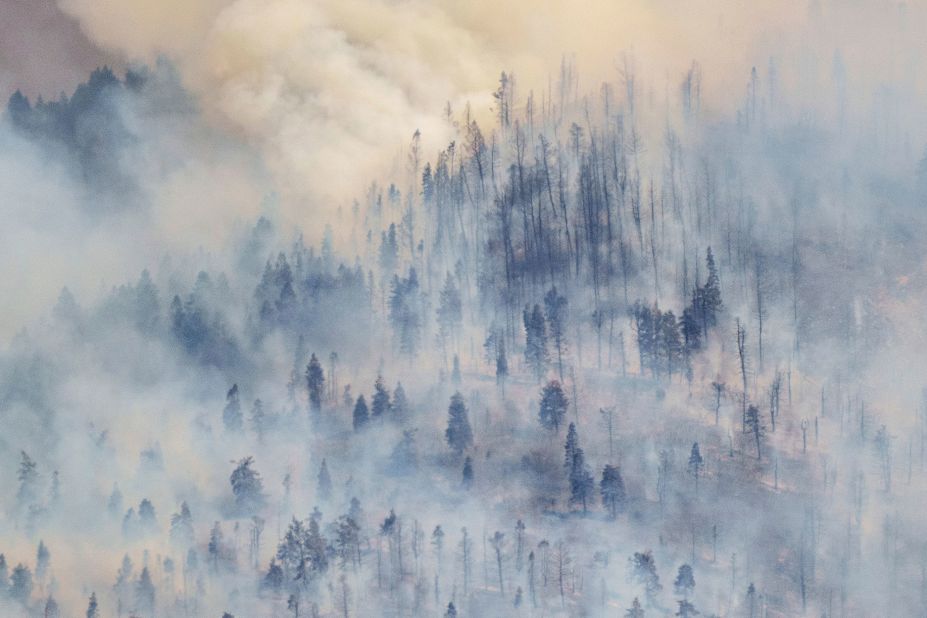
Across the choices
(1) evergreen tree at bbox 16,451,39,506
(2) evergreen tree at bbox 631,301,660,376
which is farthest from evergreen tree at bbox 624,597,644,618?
(1) evergreen tree at bbox 16,451,39,506

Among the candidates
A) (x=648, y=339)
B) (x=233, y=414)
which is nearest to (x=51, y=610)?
(x=233, y=414)

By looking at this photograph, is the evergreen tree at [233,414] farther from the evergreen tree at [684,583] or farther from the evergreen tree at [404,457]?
the evergreen tree at [684,583]

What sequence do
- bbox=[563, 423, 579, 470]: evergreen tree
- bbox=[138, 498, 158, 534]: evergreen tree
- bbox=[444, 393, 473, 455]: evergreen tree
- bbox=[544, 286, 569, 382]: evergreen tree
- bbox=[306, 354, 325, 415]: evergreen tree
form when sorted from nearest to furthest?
bbox=[563, 423, 579, 470]: evergreen tree < bbox=[138, 498, 158, 534]: evergreen tree < bbox=[444, 393, 473, 455]: evergreen tree < bbox=[544, 286, 569, 382]: evergreen tree < bbox=[306, 354, 325, 415]: evergreen tree

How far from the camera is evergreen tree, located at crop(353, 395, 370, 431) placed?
188 m

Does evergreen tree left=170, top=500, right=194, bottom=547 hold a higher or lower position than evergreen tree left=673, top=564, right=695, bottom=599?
higher

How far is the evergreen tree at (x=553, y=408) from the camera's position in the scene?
595 feet

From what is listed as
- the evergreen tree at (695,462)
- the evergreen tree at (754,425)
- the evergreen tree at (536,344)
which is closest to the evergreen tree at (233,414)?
the evergreen tree at (536,344)

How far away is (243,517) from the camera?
179 m

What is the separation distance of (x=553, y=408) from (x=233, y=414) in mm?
48088

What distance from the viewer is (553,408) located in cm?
18150

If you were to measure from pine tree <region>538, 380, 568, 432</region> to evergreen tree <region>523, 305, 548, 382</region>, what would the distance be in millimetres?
8475

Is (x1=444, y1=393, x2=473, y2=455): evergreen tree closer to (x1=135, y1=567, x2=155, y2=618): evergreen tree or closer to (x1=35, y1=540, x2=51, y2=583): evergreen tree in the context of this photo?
(x1=135, y1=567, x2=155, y2=618): evergreen tree

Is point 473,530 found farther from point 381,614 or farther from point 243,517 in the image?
point 243,517

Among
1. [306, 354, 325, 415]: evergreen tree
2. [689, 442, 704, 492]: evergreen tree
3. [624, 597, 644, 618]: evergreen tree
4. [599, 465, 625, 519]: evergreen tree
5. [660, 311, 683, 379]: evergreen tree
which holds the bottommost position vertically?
[624, 597, 644, 618]: evergreen tree
